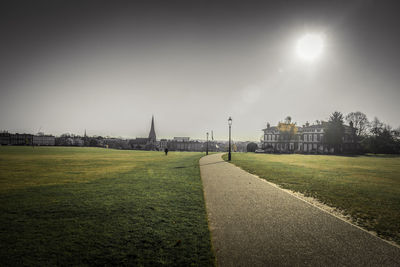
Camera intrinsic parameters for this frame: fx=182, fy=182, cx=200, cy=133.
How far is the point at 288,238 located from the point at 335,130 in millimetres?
63605

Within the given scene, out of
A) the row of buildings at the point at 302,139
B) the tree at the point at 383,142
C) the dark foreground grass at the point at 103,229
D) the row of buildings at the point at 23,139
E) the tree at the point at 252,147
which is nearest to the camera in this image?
the dark foreground grass at the point at 103,229

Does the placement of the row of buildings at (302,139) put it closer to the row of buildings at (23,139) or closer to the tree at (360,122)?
the tree at (360,122)

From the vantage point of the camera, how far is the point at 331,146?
58062mm

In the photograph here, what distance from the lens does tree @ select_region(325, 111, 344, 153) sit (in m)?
54.2

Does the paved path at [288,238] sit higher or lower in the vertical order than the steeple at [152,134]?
lower

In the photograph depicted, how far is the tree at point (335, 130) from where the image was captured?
2133 inches

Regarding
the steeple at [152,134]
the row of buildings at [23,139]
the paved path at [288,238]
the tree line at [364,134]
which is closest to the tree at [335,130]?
the tree line at [364,134]

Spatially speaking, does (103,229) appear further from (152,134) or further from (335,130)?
(152,134)

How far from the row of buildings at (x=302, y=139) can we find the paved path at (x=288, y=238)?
55.1 metres

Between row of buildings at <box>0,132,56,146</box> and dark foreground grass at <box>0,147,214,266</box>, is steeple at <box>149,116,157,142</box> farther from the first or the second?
dark foreground grass at <box>0,147,214,266</box>

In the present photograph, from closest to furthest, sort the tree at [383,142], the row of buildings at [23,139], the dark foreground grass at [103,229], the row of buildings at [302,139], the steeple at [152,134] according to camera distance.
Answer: the dark foreground grass at [103,229], the tree at [383,142], the row of buildings at [302,139], the row of buildings at [23,139], the steeple at [152,134]

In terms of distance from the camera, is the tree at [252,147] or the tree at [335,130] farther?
the tree at [252,147]

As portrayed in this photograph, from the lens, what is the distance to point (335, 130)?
179 feet

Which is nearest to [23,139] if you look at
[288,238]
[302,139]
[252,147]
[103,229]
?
[252,147]
